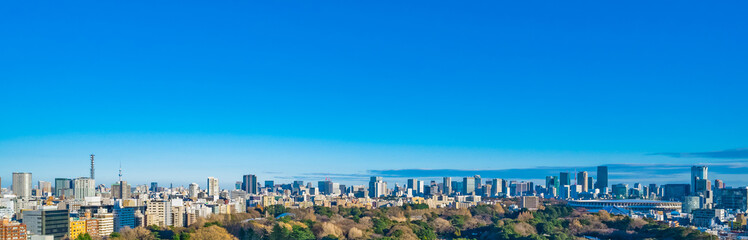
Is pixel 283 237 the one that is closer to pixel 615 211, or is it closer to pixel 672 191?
pixel 615 211

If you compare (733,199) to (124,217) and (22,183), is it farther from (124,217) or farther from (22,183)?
(22,183)

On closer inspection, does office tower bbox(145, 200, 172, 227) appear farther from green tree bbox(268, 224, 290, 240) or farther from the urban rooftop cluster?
green tree bbox(268, 224, 290, 240)

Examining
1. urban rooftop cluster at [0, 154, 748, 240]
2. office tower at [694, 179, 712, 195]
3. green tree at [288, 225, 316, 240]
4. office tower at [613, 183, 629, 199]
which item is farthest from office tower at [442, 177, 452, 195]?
green tree at [288, 225, 316, 240]

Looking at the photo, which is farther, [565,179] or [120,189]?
[565,179]

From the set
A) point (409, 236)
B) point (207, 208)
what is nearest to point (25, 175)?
point (207, 208)

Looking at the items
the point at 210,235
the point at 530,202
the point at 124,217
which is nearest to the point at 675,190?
the point at 530,202
